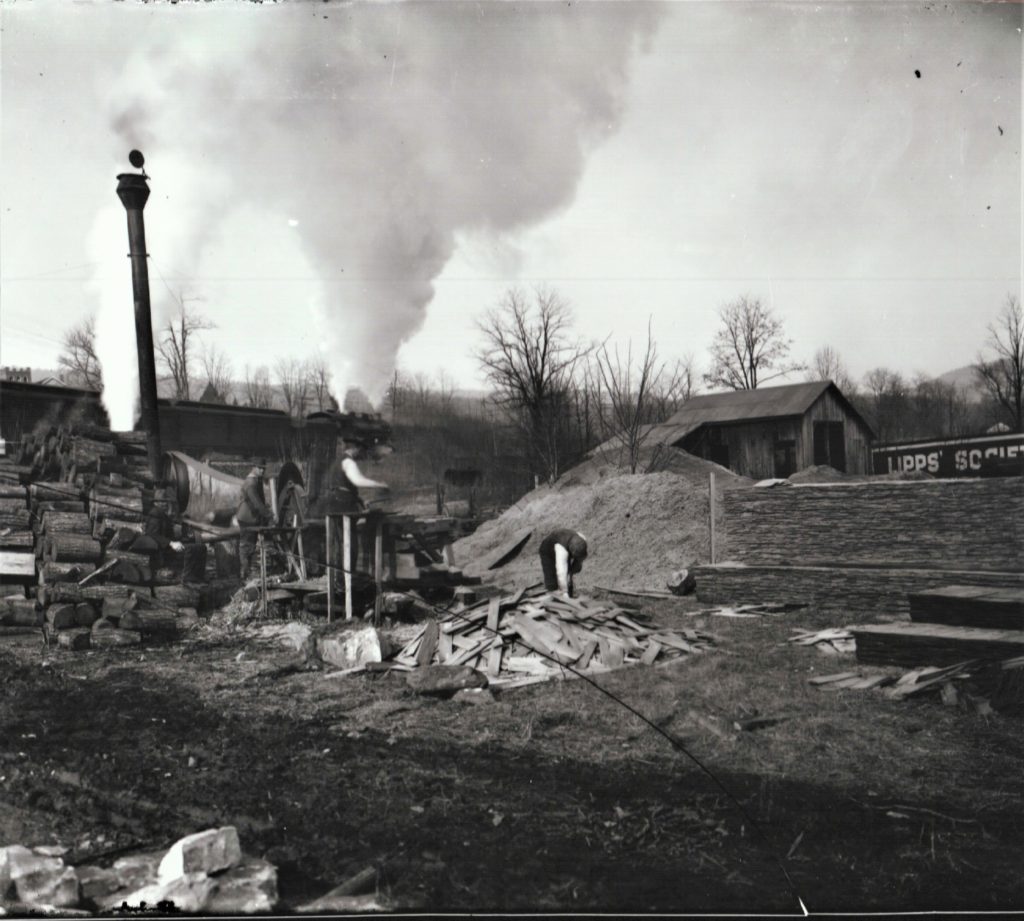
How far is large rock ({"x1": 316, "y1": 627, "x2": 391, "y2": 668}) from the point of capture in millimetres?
5820

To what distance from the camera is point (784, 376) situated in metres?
5.06

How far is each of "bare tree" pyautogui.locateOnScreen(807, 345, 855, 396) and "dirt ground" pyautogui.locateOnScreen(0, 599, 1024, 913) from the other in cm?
195

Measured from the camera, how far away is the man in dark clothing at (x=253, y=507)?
5969 mm

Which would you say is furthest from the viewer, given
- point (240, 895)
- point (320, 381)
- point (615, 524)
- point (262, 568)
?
point (615, 524)

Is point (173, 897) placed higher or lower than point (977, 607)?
lower

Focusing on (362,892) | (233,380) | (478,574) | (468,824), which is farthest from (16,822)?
(478,574)

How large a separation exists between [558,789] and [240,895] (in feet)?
4.77

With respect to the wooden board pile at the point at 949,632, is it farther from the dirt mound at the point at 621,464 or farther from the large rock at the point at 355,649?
the large rock at the point at 355,649

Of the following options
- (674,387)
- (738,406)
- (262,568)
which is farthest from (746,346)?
(262,568)

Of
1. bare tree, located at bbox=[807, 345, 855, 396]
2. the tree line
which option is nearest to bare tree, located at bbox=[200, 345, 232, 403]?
the tree line

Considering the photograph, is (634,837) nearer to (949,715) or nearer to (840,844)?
(840,844)

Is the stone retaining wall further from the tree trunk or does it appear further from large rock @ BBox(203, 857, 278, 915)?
the tree trunk

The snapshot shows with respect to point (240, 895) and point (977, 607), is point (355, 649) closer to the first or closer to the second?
point (240, 895)

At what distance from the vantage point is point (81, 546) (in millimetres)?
5801
